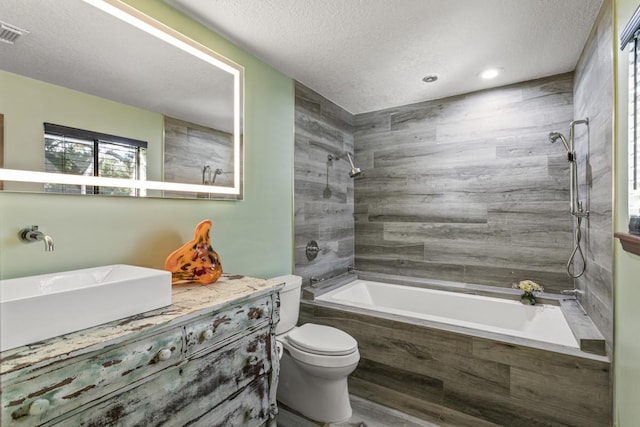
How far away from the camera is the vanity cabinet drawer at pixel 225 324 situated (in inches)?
44.2

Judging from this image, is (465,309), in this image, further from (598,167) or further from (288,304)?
(288,304)

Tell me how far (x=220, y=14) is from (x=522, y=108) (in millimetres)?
2534

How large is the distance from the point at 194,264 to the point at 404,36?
1.88 metres

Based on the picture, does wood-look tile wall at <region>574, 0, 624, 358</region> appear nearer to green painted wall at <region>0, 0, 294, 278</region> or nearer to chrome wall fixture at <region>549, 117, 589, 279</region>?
chrome wall fixture at <region>549, 117, 589, 279</region>

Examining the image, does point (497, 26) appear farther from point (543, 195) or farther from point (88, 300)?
point (88, 300)

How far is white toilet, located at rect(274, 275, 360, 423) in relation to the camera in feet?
6.00

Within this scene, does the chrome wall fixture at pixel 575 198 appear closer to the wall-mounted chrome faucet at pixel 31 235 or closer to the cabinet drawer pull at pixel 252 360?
the cabinet drawer pull at pixel 252 360

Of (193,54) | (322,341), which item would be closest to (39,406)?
(322,341)

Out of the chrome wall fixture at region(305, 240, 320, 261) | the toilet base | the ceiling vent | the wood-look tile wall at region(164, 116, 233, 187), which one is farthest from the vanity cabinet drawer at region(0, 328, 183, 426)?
the chrome wall fixture at region(305, 240, 320, 261)

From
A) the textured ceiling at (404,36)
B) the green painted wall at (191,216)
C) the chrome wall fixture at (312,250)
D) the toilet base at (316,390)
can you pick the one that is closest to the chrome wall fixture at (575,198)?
the textured ceiling at (404,36)

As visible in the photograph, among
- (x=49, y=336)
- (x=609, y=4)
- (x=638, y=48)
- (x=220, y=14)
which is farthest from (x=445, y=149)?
(x=49, y=336)

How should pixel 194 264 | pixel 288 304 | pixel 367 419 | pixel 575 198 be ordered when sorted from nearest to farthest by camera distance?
pixel 194 264
pixel 367 419
pixel 288 304
pixel 575 198

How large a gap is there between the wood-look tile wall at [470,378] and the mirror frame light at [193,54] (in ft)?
4.43

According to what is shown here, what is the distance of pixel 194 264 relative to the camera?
1.52m
